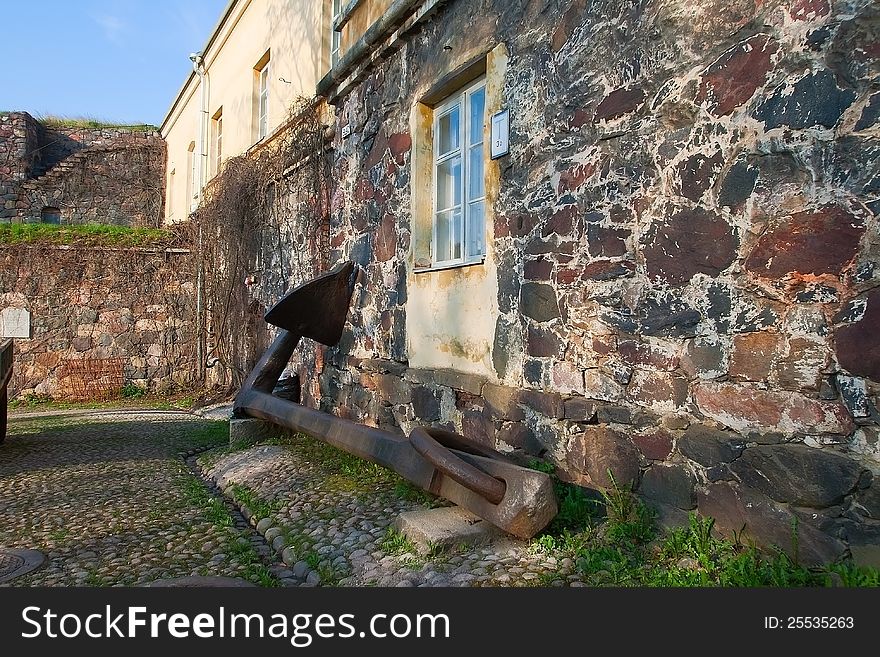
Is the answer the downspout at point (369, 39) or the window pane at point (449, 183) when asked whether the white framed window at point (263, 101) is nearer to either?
the downspout at point (369, 39)

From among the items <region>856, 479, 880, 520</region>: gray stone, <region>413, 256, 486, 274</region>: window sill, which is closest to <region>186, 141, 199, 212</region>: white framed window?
<region>413, 256, 486, 274</region>: window sill

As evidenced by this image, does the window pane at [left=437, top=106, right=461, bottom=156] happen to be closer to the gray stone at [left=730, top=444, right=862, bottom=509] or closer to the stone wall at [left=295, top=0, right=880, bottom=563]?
the stone wall at [left=295, top=0, right=880, bottom=563]

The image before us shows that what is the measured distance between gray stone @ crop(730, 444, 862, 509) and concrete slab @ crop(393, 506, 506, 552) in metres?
1.20

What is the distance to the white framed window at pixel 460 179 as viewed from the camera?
433 cm

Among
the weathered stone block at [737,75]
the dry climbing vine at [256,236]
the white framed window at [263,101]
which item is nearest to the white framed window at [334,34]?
the dry climbing vine at [256,236]

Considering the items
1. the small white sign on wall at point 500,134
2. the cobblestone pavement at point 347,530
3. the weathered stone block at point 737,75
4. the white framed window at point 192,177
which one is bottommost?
the cobblestone pavement at point 347,530

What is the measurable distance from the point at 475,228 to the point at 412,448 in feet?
5.69

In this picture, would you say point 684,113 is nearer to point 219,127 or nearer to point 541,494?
point 541,494

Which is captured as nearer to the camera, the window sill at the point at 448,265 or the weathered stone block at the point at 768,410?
the weathered stone block at the point at 768,410

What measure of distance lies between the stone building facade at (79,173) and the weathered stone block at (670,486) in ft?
53.9

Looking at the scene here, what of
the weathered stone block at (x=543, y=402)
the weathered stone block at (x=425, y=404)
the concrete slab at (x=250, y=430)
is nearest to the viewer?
the weathered stone block at (x=543, y=402)

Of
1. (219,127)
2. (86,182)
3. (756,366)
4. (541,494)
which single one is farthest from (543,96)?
(86,182)

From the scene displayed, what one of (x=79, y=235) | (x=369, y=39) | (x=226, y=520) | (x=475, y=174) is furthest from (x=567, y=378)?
(x=79, y=235)

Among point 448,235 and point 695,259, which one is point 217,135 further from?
point 695,259
